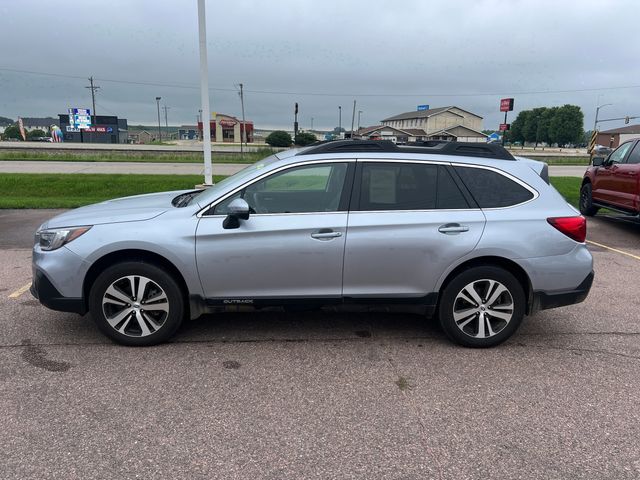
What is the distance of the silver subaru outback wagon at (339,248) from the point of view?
3814 millimetres

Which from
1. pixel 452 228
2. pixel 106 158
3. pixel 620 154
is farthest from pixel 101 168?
pixel 452 228

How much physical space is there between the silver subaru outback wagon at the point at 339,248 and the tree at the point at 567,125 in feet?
373

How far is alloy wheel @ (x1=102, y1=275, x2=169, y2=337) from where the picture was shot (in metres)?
3.83

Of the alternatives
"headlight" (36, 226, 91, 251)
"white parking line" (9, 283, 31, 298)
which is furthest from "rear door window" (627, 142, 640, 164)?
"white parking line" (9, 283, 31, 298)

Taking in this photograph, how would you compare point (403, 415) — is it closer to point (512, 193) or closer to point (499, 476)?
point (499, 476)

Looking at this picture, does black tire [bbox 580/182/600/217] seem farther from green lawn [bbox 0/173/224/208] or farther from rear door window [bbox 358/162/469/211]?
green lawn [bbox 0/173/224/208]

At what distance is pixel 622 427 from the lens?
3.00 m

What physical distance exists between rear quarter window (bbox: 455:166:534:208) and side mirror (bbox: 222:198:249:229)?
182cm

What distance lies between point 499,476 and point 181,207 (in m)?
3.02

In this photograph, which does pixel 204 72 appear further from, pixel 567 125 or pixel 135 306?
pixel 567 125

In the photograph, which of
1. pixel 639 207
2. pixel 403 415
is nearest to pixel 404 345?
pixel 403 415

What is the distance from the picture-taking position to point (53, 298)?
12.6 feet

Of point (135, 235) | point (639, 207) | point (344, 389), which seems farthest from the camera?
point (639, 207)

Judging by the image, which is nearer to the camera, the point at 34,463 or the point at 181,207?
the point at 34,463
